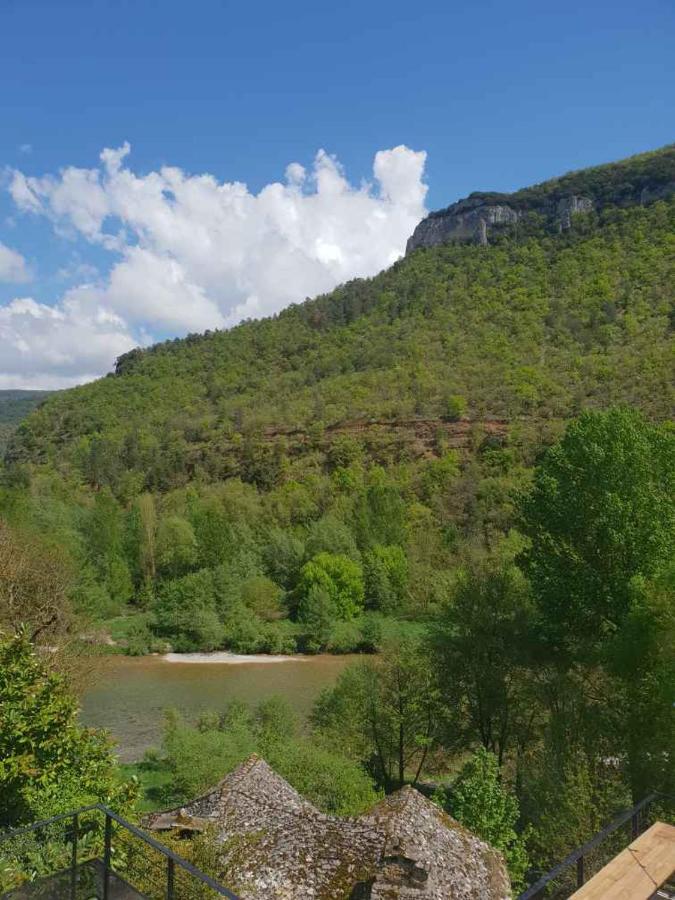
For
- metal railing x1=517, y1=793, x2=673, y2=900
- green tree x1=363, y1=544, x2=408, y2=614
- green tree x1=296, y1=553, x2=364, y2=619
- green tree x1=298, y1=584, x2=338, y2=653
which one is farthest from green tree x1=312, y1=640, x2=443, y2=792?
green tree x1=363, y1=544, x2=408, y2=614

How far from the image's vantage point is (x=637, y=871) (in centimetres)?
532

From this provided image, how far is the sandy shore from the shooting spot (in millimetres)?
43781

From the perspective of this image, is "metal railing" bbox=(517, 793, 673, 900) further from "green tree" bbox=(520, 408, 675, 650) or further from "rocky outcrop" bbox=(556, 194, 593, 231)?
"rocky outcrop" bbox=(556, 194, 593, 231)

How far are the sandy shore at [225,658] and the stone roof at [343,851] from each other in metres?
32.4

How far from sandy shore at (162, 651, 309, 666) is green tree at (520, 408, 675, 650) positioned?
2855 cm

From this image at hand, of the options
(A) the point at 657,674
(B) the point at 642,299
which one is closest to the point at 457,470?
(B) the point at 642,299

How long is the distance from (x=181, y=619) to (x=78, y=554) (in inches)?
372

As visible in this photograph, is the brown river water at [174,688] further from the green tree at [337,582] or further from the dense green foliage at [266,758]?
the green tree at [337,582]

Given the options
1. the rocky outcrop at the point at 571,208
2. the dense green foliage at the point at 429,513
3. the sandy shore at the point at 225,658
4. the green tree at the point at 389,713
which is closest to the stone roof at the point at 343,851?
the dense green foliage at the point at 429,513

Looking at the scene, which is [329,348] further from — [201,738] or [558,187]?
[201,738]

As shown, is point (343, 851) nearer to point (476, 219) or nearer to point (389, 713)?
point (389, 713)

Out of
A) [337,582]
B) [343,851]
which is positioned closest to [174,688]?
[337,582]

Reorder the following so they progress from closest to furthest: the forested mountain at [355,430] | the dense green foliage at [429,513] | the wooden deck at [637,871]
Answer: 1. the wooden deck at [637,871]
2. the dense green foliage at [429,513]
3. the forested mountain at [355,430]

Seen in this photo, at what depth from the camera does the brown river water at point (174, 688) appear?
28.7 meters
